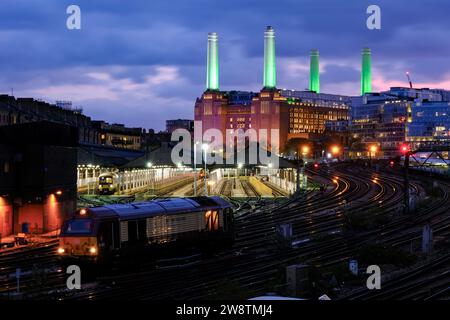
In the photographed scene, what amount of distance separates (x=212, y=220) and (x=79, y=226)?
18.1ft

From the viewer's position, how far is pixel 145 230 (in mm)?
19922

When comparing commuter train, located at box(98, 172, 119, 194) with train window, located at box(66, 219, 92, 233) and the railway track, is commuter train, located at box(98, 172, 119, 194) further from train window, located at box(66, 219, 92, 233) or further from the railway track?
train window, located at box(66, 219, 92, 233)

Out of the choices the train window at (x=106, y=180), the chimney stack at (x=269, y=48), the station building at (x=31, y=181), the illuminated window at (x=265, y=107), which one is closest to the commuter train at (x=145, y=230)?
the station building at (x=31, y=181)

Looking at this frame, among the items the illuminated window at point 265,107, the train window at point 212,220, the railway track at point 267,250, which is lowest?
the railway track at point 267,250

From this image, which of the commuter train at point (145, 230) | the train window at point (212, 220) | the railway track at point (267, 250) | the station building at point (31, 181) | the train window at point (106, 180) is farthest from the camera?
the train window at point (106, 180)

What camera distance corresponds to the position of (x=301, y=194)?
166 feet

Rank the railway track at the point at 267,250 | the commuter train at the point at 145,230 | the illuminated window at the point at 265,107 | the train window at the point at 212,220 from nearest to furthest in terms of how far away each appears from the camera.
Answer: the railway track at the point at 267,250
the commuter train at the point at 145,230
the train window at the point at 212,220
the illuminated window at the point at 265,107

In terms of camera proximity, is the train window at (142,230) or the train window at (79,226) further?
the train window at (142,230)

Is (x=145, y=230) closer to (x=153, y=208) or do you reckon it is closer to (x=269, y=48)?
(x=153, y=208)

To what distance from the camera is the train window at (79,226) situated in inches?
726

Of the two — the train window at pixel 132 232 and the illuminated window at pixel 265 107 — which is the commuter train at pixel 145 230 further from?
the illuminated window at pixel 265 107

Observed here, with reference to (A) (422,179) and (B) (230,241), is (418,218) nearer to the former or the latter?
(B) (230,241)

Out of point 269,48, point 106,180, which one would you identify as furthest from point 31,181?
point 269,48
